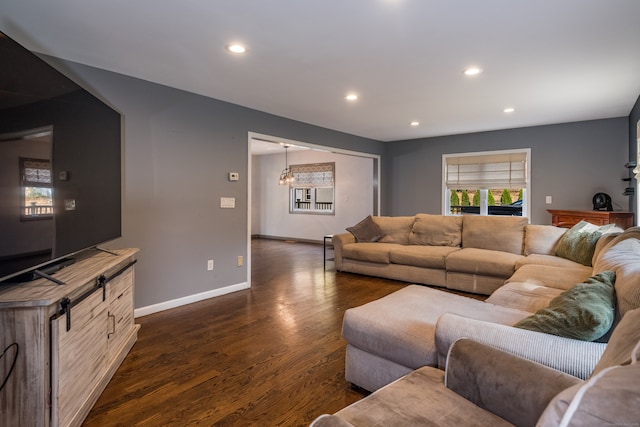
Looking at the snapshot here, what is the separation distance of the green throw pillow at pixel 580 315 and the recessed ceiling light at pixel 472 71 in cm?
236

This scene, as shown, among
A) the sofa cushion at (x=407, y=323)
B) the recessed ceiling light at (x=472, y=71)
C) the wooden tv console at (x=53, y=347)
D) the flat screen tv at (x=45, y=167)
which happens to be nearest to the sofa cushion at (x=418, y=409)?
the sofa cushion at (x=407, y=323)

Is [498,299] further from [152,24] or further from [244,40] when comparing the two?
[152,24]

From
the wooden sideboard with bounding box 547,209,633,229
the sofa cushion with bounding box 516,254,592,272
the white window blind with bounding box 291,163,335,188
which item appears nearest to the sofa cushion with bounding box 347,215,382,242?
the sofa cushion with bounding box 516,254,592,272

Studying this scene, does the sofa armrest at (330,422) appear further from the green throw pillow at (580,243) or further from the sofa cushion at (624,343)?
the green throw pillow at (580,243)

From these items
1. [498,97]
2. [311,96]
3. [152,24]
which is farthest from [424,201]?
[152,24]

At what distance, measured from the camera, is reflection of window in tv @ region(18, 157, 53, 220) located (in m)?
1.62

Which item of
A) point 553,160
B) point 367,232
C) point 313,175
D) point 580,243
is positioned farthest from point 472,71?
point 313,175

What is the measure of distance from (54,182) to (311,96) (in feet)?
9.30

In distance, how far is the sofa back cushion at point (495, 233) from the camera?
175 inches

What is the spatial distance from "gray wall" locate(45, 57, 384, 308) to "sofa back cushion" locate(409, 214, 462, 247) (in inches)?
101

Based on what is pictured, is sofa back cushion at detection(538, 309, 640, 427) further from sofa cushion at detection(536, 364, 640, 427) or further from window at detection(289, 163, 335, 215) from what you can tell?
window at detection(289, 163, 335, 215)

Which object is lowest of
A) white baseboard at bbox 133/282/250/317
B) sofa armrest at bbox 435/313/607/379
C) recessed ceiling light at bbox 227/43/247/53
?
white baseboard at bbox 133/282/250/317

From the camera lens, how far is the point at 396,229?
5.49 meters

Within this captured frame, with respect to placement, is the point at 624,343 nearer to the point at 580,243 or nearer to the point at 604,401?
the point at 604,401
